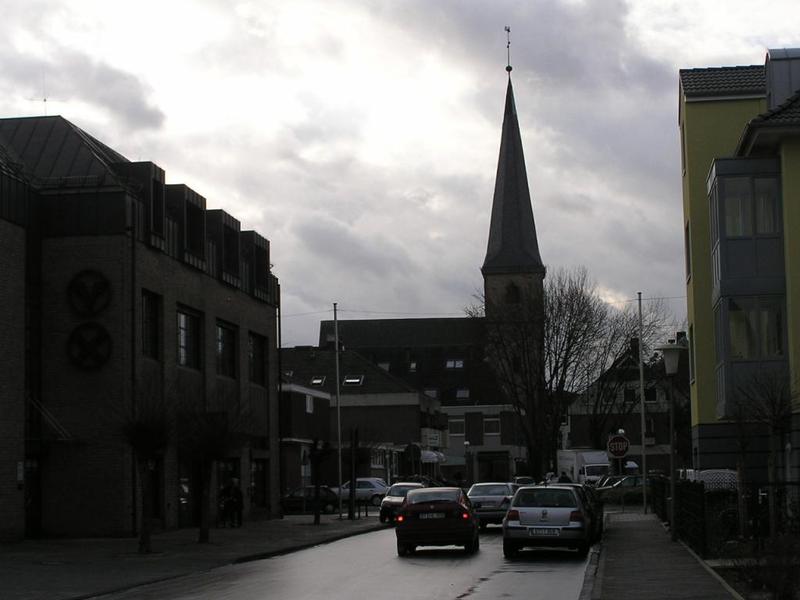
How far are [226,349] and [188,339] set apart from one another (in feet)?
13.7

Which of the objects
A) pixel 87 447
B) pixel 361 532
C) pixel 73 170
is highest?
pixel 73 170

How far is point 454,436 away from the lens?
114000 mm

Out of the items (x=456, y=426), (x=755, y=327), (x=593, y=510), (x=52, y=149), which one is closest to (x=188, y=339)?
(x=52, y=149)

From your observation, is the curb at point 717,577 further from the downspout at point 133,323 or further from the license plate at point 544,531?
the downspout at point 133,323

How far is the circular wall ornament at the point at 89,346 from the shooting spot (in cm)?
3522

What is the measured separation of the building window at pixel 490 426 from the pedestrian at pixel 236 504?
7204cm

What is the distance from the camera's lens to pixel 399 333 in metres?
139

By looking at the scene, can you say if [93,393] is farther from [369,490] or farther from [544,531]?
[369,490]

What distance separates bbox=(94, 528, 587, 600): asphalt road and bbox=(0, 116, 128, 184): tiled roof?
14.3 meters

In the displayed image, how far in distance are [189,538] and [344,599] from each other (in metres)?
17.6

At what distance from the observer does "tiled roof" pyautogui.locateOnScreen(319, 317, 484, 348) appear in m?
136

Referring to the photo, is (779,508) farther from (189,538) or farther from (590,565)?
(189,538)

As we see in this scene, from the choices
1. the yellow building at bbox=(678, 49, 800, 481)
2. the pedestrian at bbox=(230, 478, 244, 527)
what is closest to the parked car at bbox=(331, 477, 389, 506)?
the pedestrian at bbox=(230, 478, 244, 527)

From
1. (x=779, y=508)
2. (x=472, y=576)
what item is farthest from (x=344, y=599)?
(x=779, y=508)
